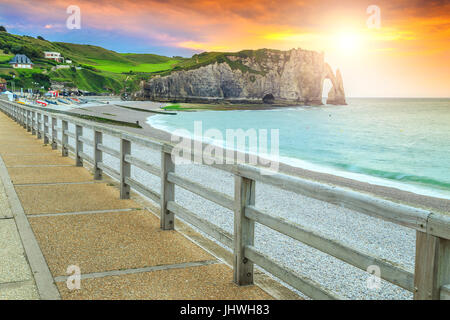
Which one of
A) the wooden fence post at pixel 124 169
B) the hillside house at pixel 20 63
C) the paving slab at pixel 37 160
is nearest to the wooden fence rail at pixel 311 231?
the wooden fence post at pixel 124 169

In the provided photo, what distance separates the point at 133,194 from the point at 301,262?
11.6 ft

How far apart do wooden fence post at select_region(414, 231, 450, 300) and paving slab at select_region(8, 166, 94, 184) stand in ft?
27.0

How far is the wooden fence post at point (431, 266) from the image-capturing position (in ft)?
8.27

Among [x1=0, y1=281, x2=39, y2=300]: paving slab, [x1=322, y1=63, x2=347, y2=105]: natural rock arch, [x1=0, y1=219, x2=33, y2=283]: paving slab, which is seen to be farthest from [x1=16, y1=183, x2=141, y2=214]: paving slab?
[x1=322, y1=63, x2=347, y2=105]: natural rock arch

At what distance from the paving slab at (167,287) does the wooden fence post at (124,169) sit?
3.49 metres

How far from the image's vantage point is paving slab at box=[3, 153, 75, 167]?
468 inches

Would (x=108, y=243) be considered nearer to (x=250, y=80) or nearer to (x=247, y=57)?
(x=250, y=80)

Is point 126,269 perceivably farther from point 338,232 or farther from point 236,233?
point 338,232

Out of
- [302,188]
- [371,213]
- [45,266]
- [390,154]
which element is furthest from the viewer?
[390,154]

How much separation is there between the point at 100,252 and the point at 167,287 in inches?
53.2

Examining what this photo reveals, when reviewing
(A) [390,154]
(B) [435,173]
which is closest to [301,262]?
(B) [435,173]

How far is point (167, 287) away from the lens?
165 inches

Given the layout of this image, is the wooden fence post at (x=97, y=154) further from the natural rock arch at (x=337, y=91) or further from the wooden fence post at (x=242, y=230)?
the natural rock arch at (x=337, y=91)

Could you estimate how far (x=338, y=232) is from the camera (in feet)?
27.9
